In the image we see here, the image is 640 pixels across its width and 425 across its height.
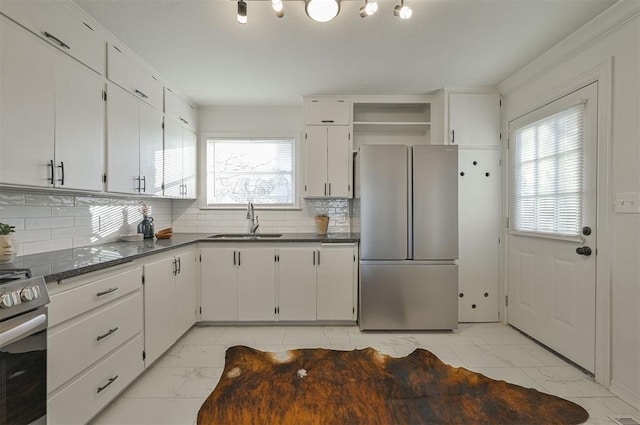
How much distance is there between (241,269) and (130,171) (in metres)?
1.34

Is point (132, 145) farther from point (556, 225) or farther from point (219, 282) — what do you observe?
point (556, 225)

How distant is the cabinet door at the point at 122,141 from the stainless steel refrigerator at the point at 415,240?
2.05 metres

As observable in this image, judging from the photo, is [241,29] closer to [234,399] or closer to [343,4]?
[343,4]

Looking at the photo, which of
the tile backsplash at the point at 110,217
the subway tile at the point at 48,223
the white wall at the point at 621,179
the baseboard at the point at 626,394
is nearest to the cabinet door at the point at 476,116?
the white wall at the point at 621,179

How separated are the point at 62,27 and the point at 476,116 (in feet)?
11.5

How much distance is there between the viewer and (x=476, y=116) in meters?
2.94

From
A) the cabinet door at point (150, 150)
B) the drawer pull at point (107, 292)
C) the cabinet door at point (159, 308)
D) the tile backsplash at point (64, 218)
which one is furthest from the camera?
the cabinet door at point (150, 150)

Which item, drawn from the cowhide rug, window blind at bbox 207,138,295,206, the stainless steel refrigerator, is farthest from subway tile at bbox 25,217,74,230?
the stainless steel refrigerator

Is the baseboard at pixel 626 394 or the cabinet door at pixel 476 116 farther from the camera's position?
the cabinet door at pixel 476 116

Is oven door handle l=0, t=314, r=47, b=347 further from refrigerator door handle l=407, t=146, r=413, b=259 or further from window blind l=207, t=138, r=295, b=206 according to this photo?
refrigerator door handle l=407, t=146, r=413, b=259

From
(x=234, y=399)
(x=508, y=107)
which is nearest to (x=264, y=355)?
(x=234, y=399)

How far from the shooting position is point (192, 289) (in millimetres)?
2723

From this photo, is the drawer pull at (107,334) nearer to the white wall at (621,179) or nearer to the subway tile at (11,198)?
the subway tile at (11,198)

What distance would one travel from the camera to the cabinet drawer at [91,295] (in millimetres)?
1310
